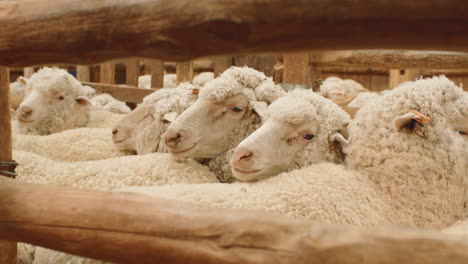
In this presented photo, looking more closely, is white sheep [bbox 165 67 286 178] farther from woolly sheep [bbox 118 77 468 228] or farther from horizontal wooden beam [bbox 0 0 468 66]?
horizontal wooden beam [bbox 0 0 468 66]

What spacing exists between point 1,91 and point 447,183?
1.99 m

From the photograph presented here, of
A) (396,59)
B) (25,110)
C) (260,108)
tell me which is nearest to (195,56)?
(260,108)

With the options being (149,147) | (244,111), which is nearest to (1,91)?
(244,111)

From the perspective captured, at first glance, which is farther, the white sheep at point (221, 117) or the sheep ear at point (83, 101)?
the sheep ear at point (83, 101)

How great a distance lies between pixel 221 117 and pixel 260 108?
0.28 metres

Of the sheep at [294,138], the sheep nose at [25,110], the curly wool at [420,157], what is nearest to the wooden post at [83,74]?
the sheep nose at [25,110]

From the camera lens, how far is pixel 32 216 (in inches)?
47.0

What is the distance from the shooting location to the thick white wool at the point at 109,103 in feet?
17.0

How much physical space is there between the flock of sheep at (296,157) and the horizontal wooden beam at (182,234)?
0.62 meters

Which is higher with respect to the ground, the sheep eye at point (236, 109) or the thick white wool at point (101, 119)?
the sheep eye at point (236, 109)

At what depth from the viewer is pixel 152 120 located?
3.44 m

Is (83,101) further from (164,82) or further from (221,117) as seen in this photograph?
(164,82)

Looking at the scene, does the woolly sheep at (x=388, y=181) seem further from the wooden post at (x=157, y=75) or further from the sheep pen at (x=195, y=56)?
the wooden post at (x=157, y=75)

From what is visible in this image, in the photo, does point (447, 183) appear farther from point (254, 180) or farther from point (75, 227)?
point (75, 227)
